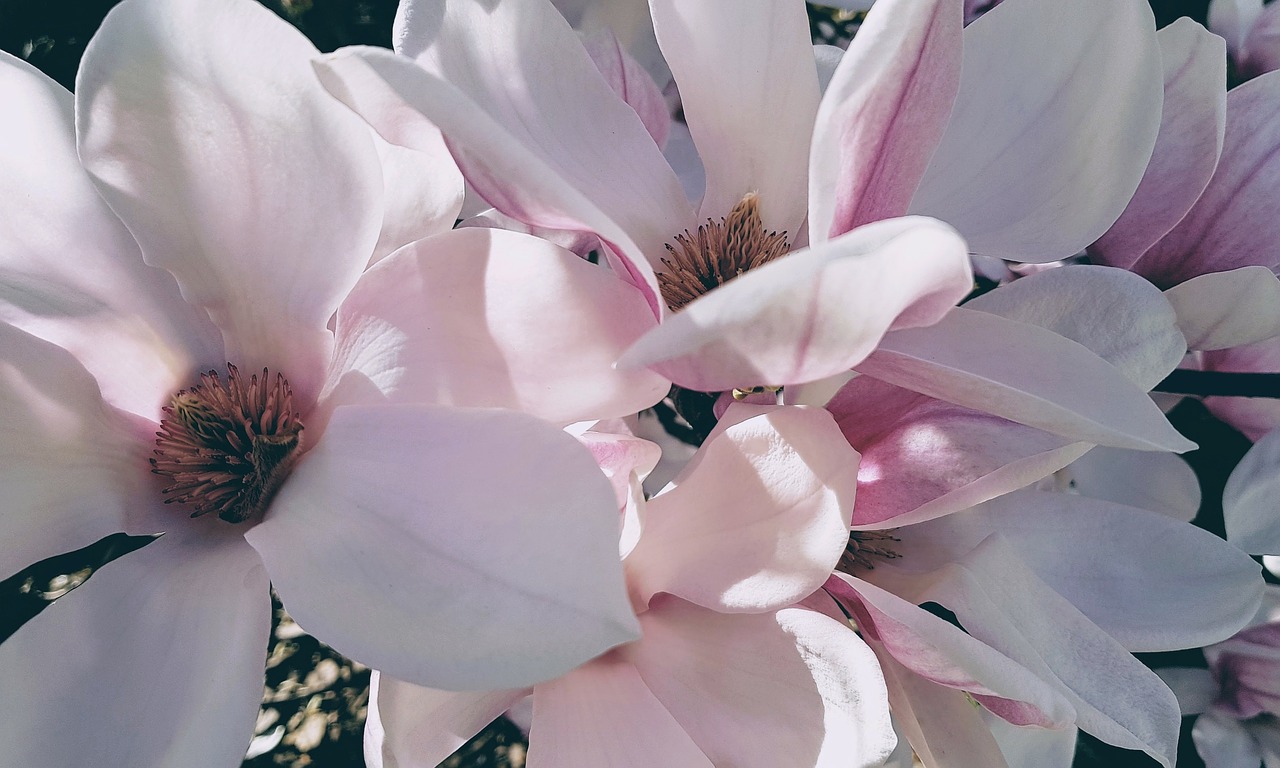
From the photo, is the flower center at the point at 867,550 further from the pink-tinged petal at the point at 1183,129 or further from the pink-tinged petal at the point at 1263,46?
the pink-tinged petal at the point at 1263,46

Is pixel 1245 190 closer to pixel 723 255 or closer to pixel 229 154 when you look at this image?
pixel 723 255

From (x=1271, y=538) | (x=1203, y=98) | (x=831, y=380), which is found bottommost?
(x=1271, y=538)

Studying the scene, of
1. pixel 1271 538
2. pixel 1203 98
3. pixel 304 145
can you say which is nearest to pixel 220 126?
pixel 304 145

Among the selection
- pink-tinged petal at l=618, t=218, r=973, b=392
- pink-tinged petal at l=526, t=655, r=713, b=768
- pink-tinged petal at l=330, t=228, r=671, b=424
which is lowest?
pink-tinged petal at l=526, t=655, r=713, b=768

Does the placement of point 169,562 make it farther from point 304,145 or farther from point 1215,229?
point 1215,229

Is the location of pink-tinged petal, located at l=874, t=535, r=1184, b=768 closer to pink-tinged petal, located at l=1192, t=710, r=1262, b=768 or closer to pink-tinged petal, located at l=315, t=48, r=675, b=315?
pink-tinged petal, located at l=315, t=48, r=675, b=315

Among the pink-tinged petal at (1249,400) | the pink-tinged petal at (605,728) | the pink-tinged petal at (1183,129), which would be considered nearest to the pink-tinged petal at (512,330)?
the pink-tinged petal at (605,728)

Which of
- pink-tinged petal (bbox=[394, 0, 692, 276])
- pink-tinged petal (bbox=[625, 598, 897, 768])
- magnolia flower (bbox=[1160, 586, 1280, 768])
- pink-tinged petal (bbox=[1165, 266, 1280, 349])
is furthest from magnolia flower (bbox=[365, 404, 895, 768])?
magnolia flower (bbox=[1160, 586, 1280, 768])
